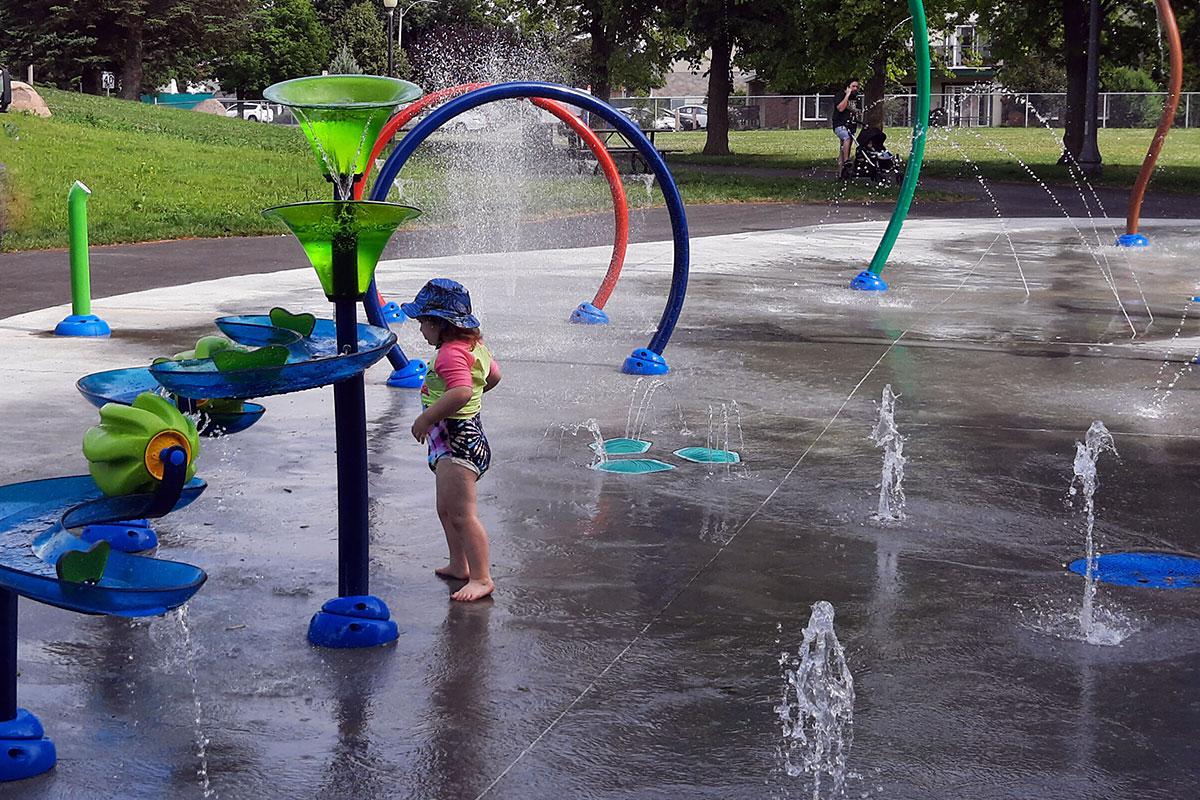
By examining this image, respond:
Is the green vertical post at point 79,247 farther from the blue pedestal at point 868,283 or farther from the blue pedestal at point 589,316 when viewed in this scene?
the blue pedestal at point 868,283

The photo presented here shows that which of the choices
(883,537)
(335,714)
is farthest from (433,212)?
(335,714)

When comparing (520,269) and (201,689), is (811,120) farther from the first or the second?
(201,689)

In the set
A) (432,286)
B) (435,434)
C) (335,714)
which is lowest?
(335,714)

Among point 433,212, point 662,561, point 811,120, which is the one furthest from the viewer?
point 811,120

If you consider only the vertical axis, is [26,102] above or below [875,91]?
below

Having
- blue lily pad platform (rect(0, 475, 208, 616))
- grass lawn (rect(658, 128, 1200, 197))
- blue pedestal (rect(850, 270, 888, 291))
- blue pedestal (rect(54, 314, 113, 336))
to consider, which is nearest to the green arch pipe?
blue pedestal (rect(850, 270, 888, 291))

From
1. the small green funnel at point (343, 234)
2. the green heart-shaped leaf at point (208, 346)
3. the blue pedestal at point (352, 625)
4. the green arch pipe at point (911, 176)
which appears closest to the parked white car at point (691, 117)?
the green arch pipe at point (911, 176)

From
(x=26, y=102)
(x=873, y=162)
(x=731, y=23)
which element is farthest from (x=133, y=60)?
(x=873, y=162)

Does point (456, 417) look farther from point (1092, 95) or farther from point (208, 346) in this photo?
point (1092, 95)

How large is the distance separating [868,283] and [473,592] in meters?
8.71

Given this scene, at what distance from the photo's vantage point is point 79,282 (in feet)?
33.6

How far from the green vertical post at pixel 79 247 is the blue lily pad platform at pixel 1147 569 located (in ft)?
23.6

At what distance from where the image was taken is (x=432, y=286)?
5.02 meters

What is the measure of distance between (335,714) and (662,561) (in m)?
1.74
